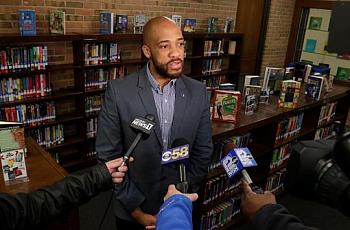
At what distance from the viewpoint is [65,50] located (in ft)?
12.9

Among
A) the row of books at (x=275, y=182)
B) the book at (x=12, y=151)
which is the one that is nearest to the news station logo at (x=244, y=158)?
the book at (x=12, y=151)

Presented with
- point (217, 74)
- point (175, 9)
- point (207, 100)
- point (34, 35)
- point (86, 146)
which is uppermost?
point (175, 9)

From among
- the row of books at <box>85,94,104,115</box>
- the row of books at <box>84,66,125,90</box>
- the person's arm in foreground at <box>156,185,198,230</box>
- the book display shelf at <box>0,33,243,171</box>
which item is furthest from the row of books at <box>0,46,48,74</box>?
the person's arm in foreground at <box>156,185,198,230</box>

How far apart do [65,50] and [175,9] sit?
200 cm

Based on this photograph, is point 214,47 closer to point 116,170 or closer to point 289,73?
point 289,73

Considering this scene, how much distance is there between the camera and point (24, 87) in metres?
3.47

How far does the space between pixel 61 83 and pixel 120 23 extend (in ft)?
3.57

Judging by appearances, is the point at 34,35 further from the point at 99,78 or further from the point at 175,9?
the point at 175,9

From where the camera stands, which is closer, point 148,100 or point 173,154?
point 173,154

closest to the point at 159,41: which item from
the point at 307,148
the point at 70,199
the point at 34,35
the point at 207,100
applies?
the point at 207,100

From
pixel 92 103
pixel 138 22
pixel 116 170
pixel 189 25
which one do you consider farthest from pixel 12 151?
pixel 189 25

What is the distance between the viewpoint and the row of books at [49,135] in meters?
3.67

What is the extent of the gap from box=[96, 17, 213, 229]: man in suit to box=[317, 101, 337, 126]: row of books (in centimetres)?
239

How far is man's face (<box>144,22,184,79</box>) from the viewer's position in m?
1.77
